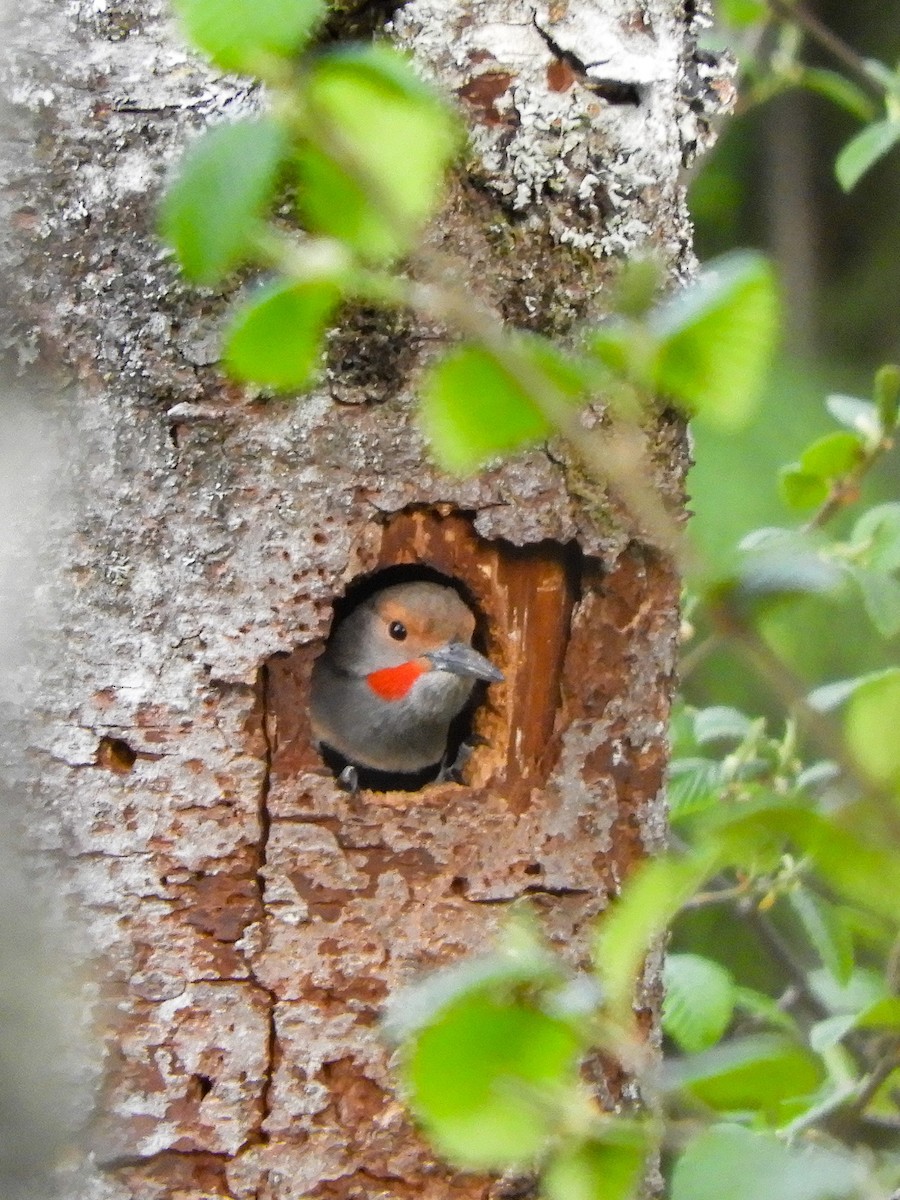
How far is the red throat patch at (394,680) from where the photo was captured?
3551 mm

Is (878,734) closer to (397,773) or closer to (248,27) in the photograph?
(248,27)

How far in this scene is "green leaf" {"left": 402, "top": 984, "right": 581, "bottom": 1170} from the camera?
2.71 ft

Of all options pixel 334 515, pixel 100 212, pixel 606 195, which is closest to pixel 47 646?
pixel 334 515

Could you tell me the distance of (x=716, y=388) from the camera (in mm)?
842

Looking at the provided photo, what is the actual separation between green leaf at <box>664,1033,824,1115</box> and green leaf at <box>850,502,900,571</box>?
1.92 m

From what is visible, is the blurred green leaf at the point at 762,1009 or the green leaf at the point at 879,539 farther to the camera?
the blurred green leaf at the point at 762,1009

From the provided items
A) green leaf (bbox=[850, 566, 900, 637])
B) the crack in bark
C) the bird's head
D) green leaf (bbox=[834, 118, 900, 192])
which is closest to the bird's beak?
the bird's head

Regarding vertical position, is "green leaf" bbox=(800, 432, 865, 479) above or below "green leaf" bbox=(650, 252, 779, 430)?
above

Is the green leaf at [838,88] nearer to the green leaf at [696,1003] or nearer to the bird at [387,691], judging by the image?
the bird at [387,691]

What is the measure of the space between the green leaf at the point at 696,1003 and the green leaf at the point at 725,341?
2100 millimetres

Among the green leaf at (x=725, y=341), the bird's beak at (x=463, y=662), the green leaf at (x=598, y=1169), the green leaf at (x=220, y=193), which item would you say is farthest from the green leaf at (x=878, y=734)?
the bird's beak at (x=463, y=662)

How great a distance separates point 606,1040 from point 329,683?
2.84 m

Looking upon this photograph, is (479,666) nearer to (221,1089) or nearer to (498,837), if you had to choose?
Answer: (498,837)

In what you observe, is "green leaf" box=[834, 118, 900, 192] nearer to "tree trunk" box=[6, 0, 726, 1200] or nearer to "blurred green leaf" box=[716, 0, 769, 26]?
"blurred green leaf" box=[716, 0, 769, 26]
